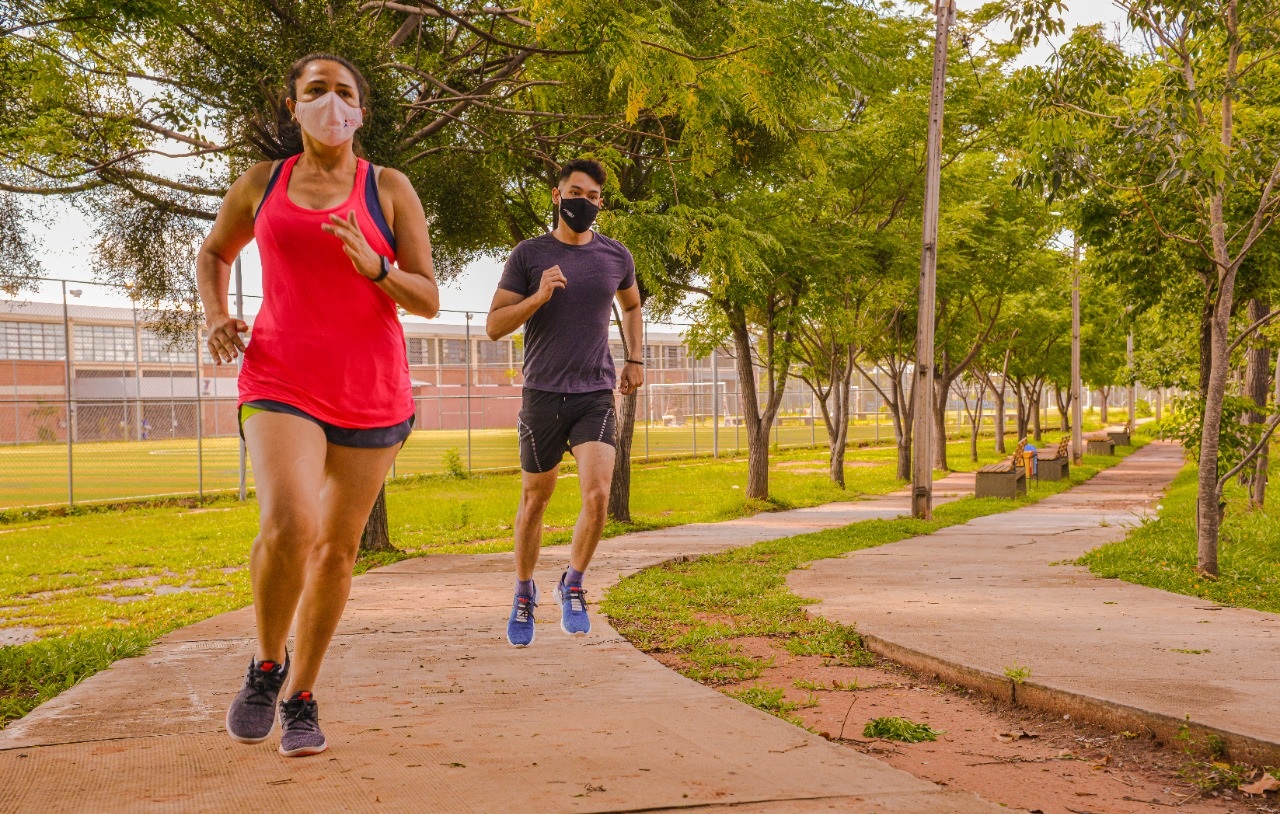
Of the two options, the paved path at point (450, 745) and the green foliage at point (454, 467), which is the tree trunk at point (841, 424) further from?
the paved path at point (450, 745)

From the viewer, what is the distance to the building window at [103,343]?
22344mm

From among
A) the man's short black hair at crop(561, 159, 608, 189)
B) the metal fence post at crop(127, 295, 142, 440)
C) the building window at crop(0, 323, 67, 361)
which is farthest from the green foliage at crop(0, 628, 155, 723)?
the metal fence post at crop(127, 295, 142, 440)

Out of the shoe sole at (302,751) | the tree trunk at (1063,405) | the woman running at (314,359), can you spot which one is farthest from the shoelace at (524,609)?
the tree trunk at (1063,405)

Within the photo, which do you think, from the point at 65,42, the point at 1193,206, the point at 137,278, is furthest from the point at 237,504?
the point at 1193,206

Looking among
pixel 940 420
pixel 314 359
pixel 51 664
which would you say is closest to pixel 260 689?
pixel 314 359

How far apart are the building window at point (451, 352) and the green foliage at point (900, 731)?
32042 millimetres

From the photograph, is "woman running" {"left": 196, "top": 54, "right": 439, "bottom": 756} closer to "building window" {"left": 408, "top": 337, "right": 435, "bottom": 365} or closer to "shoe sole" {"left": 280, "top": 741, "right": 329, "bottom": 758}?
"shoe sole" {"left": 280, "top": 741, "right": 329, "bottom": 758}

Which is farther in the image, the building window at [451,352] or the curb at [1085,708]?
the building window at [451,352]

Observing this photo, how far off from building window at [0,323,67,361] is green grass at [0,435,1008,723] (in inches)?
152

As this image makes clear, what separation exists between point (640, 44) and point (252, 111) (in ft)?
10.1

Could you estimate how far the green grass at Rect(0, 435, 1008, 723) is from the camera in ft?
17.9

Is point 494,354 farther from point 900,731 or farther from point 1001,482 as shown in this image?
point 900,731

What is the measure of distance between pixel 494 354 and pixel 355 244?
35.0 metres

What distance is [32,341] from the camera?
70.1 feet
